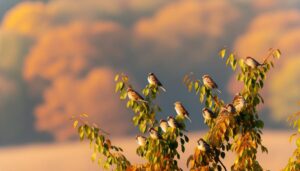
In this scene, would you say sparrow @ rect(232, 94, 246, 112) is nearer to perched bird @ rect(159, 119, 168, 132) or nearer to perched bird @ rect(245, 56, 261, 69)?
perched bird @ rect(245, 56, 261, 69)

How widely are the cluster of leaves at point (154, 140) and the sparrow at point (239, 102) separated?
1.96 ft

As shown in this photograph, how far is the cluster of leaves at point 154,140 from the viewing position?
8.44 metres

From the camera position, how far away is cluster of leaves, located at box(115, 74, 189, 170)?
8438 millimetres

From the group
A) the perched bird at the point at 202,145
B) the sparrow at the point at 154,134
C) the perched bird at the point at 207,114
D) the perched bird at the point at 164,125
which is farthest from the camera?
the perched bird at the point at 207,114

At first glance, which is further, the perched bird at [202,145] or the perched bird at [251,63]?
the perched bird at [251,63]

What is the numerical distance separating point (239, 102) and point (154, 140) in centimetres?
98

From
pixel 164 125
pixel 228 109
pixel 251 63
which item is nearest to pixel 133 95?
pixel 164 125

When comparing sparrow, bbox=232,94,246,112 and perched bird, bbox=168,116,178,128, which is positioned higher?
sparrow, bbox=232,94,246,112

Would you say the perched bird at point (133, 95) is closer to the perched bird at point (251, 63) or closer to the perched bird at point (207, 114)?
the perched bird at point (207, 114)

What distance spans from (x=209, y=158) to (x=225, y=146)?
0.25 meters

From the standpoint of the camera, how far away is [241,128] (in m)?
8.58

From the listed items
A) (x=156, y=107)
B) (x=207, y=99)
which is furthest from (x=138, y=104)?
(x=207, y=99)

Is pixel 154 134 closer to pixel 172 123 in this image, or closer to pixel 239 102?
pixel 172 123

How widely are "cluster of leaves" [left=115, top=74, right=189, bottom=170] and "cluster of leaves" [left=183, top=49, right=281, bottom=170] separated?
9.1 inches
